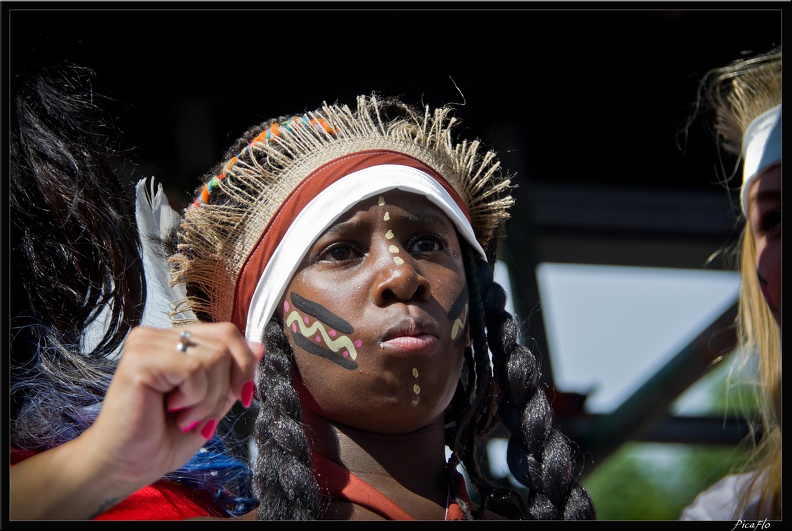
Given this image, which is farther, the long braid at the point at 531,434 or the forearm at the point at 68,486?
the long braid at the point at 531,434

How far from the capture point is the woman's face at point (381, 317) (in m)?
2.06

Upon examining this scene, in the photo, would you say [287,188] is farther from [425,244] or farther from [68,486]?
[68,486]

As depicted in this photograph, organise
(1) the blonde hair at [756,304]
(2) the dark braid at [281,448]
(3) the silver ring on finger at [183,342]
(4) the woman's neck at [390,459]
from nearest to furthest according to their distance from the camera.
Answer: (3) the silver ring on finger at [183,342], (2) the dark braid at [281,448], (4) the woman's neck at [390,459], (1) the blonde hair at [756,304]

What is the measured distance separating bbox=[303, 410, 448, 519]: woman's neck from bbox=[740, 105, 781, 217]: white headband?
0.98m

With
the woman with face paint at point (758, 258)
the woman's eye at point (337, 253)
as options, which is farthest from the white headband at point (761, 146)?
the woman's eye at point (337, 253)

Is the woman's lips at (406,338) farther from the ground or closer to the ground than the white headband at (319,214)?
closer to the ground

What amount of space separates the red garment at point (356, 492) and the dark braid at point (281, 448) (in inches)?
2.2

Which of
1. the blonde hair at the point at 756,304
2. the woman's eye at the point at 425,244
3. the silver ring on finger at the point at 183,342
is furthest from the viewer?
the blonde hair at the point at 756,304

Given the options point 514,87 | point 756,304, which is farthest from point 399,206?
point 514,87

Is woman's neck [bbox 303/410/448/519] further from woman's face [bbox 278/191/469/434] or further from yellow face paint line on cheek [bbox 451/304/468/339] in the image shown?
yellow face paint line on cheek [bbox 451/304/468/339]

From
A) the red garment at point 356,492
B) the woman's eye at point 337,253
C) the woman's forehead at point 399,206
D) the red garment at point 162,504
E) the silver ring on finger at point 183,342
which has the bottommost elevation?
the red garment at point 162,504

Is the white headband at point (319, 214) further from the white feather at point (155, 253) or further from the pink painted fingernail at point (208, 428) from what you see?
the pink painted fingernail at point (208, 428)

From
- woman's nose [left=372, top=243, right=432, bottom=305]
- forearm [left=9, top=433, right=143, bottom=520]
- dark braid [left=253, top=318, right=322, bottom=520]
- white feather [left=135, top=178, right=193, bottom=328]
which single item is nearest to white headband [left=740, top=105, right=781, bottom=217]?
woman's nose [left=372, top=243, right=432, bottom=305]

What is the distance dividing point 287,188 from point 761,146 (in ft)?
3.69
